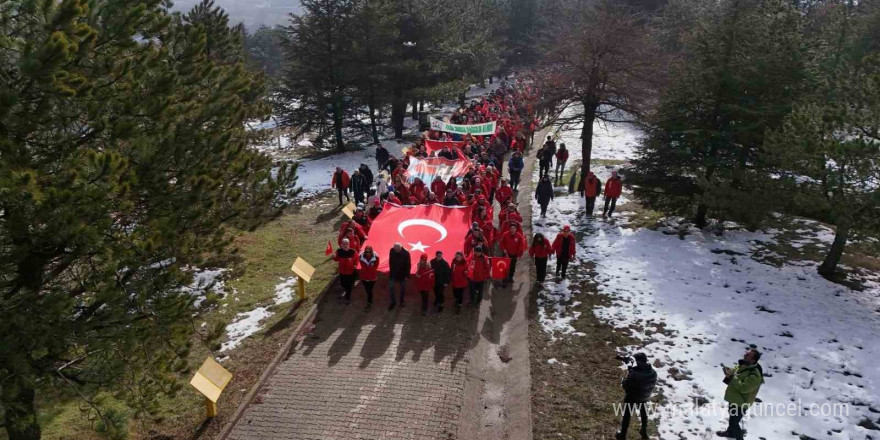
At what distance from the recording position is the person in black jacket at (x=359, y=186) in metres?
19.9

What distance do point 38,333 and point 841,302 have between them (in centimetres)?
1543

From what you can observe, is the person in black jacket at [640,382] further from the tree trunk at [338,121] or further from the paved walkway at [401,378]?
the tree trunk at [338,121]

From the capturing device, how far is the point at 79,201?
18.4 feet

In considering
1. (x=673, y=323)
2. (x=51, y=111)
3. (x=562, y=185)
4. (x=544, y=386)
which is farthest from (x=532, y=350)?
(x=562, y=185)

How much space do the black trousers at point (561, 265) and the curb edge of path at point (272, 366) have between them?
20.0 ft

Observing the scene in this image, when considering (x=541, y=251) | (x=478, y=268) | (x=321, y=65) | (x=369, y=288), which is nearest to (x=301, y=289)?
(x=369, y=288)

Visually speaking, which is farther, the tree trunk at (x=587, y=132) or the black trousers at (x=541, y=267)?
the tree trunk at (x=587, y=132)

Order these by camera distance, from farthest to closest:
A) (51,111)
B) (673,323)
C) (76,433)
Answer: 1. (673,323)
2. (76,433)
3. (51,111)

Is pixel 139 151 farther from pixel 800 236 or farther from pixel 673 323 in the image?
pixel 800 236

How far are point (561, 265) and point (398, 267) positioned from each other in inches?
185

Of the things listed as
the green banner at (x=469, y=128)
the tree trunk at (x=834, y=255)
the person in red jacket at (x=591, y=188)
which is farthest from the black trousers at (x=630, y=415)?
the green banner at (x=469, y=128)

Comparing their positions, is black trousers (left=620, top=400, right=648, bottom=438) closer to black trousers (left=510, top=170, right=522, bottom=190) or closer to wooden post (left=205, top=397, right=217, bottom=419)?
wooden post (left=205, top=397, right=217, bottom=419)

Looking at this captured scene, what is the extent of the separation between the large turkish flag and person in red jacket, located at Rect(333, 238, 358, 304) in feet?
2.58

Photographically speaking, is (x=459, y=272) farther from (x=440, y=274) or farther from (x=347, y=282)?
(x=347, y=282)
